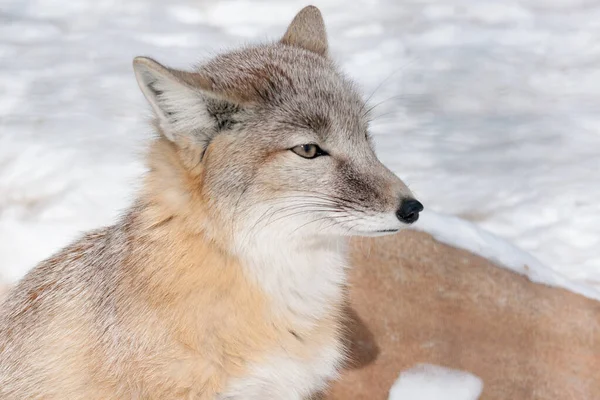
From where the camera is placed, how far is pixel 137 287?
272 centimetres

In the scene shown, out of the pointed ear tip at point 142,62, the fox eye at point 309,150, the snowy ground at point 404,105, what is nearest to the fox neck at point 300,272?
the fox eye at point 309,150

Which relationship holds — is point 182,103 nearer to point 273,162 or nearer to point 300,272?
point 273,162

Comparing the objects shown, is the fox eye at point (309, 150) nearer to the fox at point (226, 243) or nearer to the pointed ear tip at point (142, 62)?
the fox at point (226, 243)

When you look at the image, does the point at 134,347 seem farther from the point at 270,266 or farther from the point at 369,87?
the point at 369,87

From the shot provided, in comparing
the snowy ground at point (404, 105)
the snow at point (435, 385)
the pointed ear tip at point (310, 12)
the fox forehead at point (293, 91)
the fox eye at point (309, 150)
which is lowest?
the snow at point (435, 385)

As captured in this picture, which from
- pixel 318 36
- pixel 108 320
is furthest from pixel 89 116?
pixel 108 320

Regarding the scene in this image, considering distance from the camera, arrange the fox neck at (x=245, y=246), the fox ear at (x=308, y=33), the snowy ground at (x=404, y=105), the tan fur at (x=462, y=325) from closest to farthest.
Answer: the fox neck at (x=245, y=246), the fox ear at (x=308, y=33), the tan fur at (x=462, y=325), the snowy ground at (x=404, y=105)

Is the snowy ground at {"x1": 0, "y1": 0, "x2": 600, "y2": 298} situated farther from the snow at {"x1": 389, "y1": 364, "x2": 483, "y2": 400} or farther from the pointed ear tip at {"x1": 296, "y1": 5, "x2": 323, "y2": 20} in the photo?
the pointed ear tip at {"x1": 296, "y1": 5, "x2": 323, "y2": 20}

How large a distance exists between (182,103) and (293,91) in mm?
424

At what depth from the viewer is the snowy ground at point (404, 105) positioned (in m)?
4.30

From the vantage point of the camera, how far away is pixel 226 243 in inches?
105

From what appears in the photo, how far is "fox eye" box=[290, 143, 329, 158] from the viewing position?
264 centimetres

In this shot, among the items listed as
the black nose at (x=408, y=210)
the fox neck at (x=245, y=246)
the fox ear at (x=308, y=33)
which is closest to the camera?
the black nose at (x=408, y=210)

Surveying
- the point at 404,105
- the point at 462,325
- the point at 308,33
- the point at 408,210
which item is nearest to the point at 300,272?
the point at 408,210
